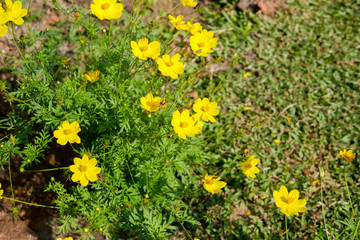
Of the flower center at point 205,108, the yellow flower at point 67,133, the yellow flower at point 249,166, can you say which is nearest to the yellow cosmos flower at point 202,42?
the flower center at point 205,108

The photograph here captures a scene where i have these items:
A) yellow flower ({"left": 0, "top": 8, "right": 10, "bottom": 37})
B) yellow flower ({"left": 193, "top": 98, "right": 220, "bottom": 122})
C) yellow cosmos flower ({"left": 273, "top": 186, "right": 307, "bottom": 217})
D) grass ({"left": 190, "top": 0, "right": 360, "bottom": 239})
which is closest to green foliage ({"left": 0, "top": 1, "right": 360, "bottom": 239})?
grass ({"left": 190, "top": 0, "right": 360, "bottom": 239})

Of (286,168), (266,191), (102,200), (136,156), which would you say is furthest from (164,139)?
(286,168)

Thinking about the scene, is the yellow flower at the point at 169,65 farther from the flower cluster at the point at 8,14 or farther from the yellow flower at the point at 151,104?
the flower cluster at the point at 8,14

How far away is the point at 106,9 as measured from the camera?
2.05 meters

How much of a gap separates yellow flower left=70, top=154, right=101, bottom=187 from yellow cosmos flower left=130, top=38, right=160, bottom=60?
0.85 metres

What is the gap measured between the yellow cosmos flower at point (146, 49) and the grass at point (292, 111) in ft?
3.73

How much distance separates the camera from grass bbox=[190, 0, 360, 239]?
10.6ft

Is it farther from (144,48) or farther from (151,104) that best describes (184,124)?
(144,48)

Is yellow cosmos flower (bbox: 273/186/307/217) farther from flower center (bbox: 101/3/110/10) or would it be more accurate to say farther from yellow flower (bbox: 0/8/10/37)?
yellow flower (bbox: 0/8/10/37)

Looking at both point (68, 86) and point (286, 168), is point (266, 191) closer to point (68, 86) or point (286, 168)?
point (286, 168)

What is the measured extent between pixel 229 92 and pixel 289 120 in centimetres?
87

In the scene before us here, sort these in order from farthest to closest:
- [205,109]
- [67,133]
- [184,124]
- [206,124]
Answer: [206,124]
[205,109]
[184,124]
[67,133]

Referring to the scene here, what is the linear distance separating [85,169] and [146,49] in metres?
0.99

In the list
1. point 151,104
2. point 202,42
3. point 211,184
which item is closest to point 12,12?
point 151,104
